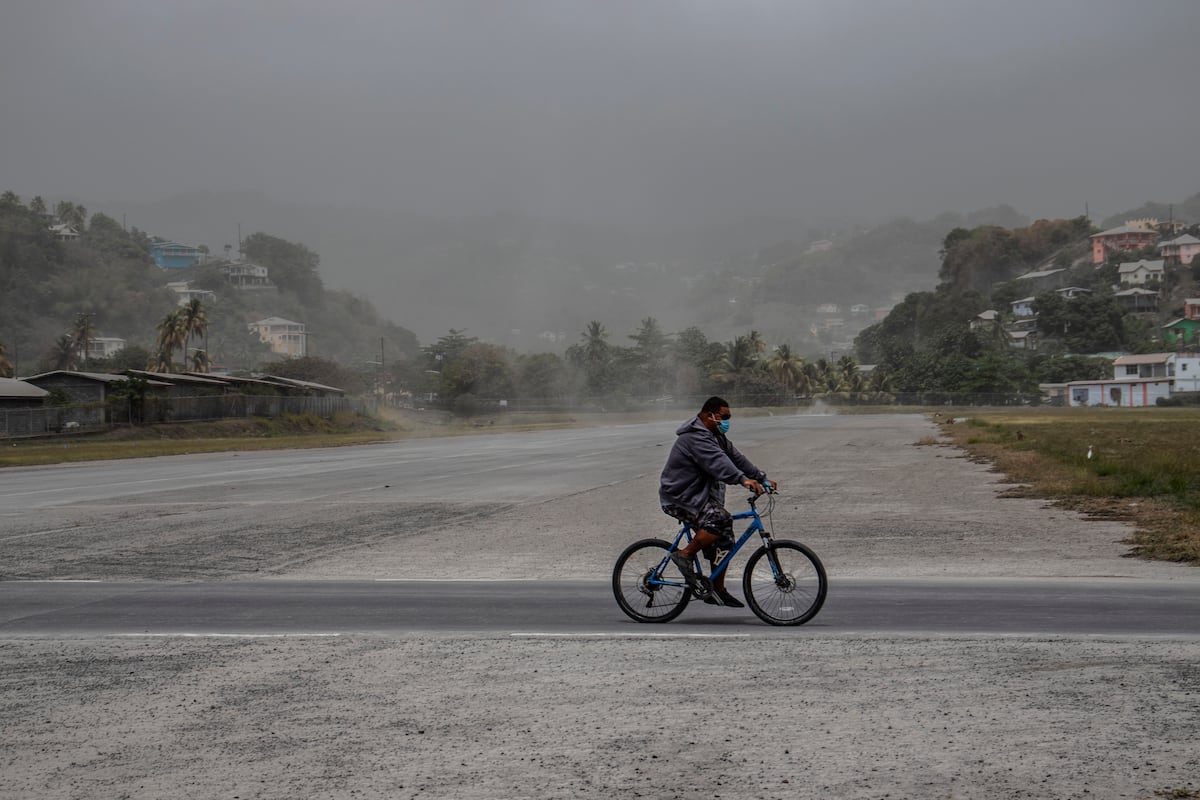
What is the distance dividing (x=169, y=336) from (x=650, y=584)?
13793 cm

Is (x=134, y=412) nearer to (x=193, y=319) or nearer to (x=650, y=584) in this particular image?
(x=650, y=584)

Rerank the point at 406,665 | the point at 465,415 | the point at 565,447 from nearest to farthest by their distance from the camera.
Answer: the point at 406,665
the point at 565,447
the point at 465,415

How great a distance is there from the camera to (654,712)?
755 centimetres

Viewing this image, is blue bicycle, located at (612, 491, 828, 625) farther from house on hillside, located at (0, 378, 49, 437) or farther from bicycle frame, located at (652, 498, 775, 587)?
house on hillside, located at (0, 378, 49, 437)

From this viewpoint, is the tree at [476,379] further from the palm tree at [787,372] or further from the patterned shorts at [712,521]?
the patterned shorts at [712,521]

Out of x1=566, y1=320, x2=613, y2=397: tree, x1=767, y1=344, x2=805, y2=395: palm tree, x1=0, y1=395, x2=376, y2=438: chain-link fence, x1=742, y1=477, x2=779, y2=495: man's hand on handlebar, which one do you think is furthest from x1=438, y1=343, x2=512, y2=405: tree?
x1=742, y1=477, x2=779, y2=495: man's hand on handlebar

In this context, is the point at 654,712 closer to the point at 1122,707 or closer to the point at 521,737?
the point at 521,737

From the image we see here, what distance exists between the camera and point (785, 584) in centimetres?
1064

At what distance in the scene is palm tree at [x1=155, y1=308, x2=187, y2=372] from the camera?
138250 mm

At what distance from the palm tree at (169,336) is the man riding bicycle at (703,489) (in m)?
136

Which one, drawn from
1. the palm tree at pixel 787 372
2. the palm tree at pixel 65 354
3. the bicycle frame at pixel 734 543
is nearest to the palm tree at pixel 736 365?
the palm tree at pixel 787 372

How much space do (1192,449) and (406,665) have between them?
3806cm

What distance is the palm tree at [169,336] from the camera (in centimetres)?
13825

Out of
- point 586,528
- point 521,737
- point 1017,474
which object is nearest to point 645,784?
point 521,737
